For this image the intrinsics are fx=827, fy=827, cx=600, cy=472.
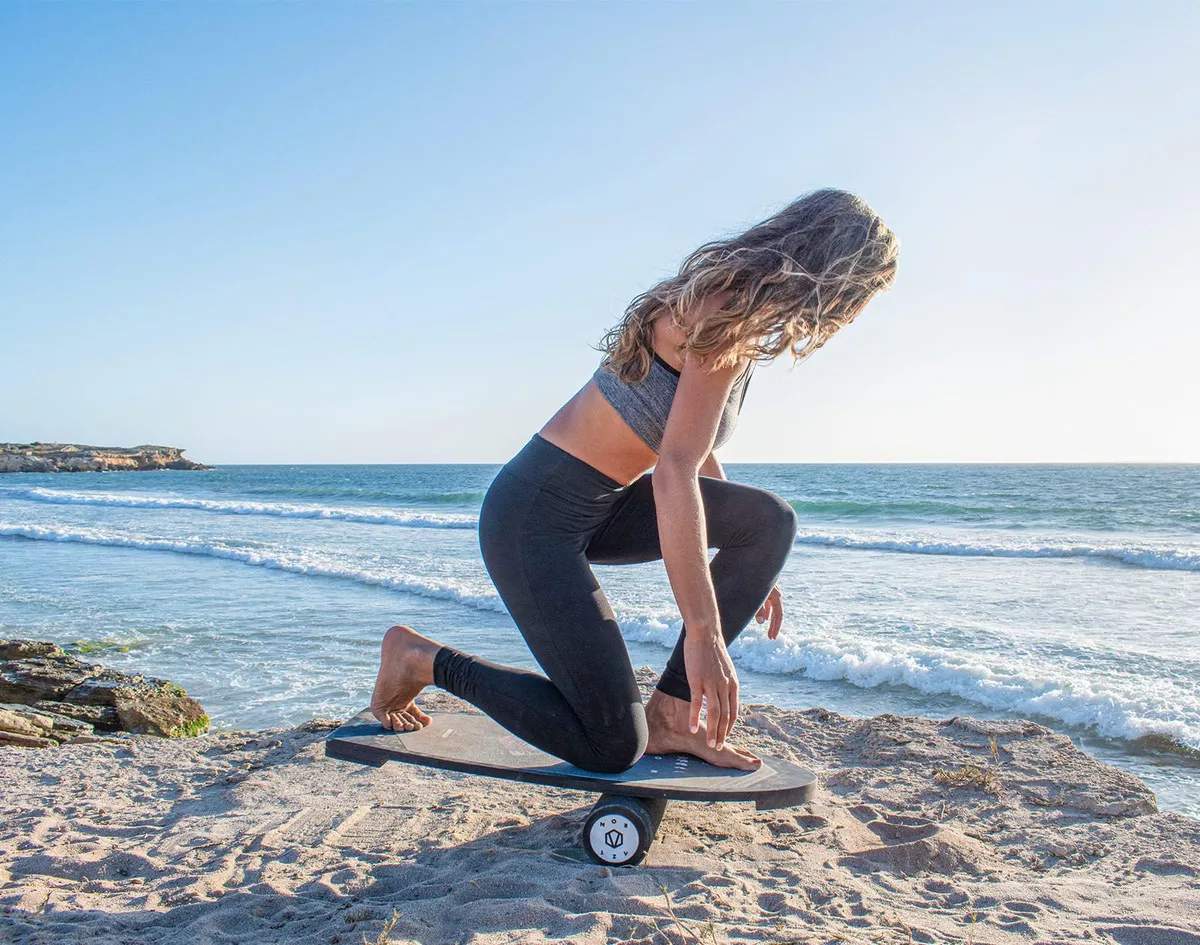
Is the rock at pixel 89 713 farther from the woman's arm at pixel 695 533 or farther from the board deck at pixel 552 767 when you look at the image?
the woman's arm at pixel 695 533

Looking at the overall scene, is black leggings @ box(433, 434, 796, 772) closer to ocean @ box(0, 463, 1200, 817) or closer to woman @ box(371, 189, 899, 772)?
woman @ box(371, 189, 899, 772)

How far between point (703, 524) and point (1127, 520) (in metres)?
26.6

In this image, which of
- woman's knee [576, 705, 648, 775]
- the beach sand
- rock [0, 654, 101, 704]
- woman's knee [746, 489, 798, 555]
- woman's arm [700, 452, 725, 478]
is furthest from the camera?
rock [0, 654, 101, 704]

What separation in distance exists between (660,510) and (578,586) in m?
0.54

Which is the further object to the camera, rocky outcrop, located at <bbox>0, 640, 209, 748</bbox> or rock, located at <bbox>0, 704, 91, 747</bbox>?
rocky outcrop, located at <bbox>0, 640, 209, 748</bbox>

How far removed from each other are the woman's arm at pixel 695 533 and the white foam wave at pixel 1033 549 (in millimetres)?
14292

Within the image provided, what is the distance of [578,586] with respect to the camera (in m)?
2.57

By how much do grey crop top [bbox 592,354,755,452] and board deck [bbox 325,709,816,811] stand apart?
39.8 inches

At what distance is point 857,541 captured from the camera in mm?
17531

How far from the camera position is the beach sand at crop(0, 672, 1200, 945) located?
6.64 ft

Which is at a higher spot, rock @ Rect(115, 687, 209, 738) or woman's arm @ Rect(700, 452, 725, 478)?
woman's arm @ Rect(700, 452, 725, 478)

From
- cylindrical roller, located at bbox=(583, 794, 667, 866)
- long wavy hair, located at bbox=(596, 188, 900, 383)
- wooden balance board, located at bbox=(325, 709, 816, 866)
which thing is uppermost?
long wavy hair, located at bbox=(596, 188, 900, 383)

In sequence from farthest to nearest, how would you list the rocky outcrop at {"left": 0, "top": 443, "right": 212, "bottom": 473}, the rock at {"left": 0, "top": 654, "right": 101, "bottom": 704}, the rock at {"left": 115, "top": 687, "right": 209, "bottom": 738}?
the rocky outcrop at {"left": 0, "top": 443, "right": 212, "bottom": 473} → the rock at {"left": 0, "top": 654, "right": 101, "bottom": 704} → the rock at {"left": 115, "top": 687, "right": 209, "bottom": 738}

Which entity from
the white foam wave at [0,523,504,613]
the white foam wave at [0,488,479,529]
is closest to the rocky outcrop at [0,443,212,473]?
the white foam wave at [0,488,479,529]
